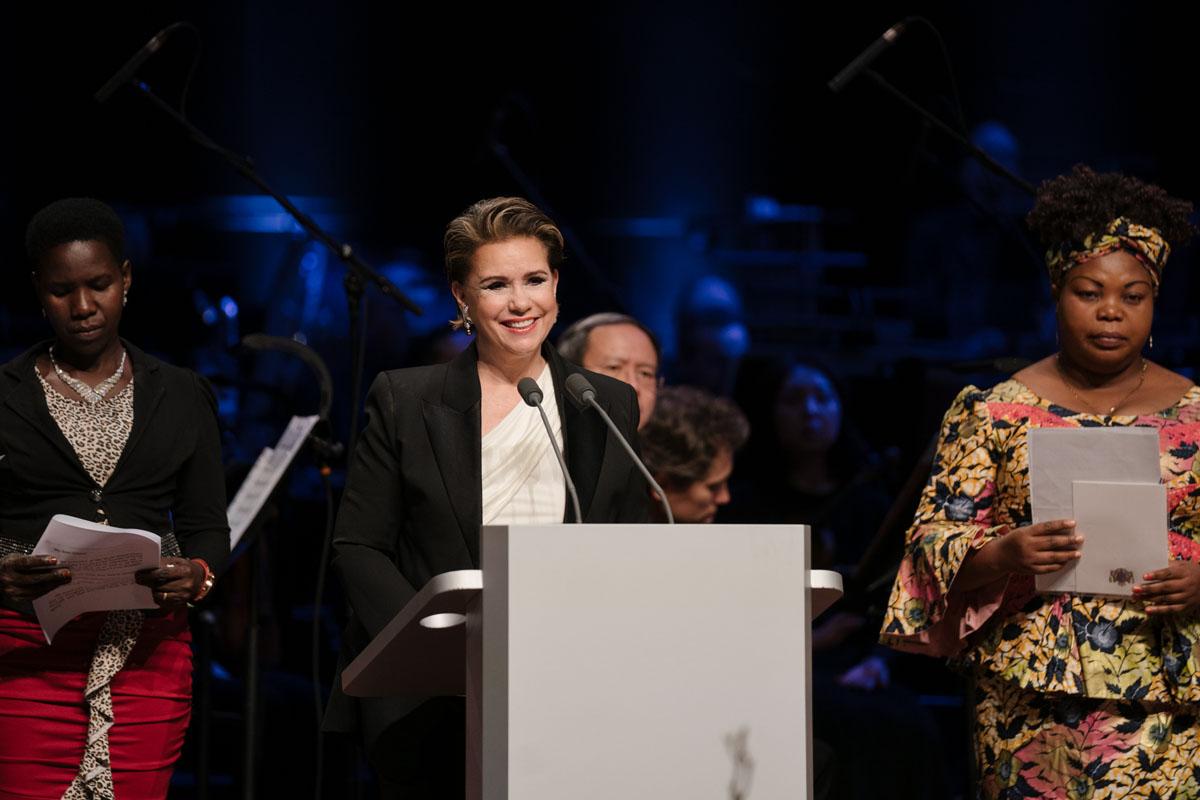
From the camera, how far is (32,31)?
5672 millimetres

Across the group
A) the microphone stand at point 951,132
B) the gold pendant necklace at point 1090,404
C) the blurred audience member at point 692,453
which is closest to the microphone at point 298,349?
the blurred audience member at point 692,453

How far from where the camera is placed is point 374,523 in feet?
9.05

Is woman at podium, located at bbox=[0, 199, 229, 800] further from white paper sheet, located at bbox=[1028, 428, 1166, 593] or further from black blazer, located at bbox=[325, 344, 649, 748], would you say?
white paper sheet, located at bbox=[1028, 428, 1166, 593]

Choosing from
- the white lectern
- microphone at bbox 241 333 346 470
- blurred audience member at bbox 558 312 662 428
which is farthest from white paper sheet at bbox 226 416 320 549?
the white lectern

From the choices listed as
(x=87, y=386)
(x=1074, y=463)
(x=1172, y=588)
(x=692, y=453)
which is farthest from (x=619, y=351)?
(x=1172, y=588)

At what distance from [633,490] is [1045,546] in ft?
2.51

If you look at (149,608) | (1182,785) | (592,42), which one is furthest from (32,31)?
(1182,785)

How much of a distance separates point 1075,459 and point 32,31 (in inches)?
178

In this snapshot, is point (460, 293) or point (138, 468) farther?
point (138, 468)

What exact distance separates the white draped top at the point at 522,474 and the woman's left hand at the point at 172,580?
2.42ft

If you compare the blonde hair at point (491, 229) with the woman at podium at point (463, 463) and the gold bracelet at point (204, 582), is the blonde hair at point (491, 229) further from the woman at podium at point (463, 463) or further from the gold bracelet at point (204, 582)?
the gold bracelet at point (204, 582)

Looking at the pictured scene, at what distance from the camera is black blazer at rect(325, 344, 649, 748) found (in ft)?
8.89

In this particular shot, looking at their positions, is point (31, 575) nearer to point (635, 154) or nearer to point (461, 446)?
point (461, 446)

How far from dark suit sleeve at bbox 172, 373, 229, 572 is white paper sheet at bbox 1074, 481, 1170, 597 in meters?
1.81
